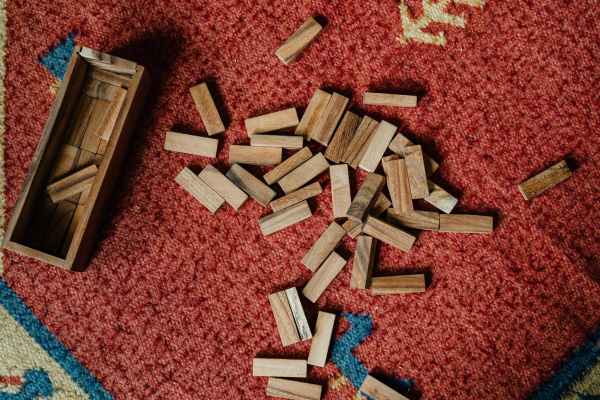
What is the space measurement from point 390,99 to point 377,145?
9 cm

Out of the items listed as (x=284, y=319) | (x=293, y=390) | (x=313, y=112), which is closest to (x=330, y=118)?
(x=313, y=112)

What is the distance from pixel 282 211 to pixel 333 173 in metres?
0.12

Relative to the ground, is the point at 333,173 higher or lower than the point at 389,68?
lower

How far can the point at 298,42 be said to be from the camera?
95 cm

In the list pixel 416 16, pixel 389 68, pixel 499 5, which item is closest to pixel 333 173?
pixel 389 68

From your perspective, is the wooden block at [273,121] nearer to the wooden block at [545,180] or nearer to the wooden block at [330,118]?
the wooden block at [330,118]

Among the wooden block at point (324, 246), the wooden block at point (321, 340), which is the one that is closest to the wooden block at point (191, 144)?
the wooden block at point (324, 246)

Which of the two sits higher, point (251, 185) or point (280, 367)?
point (251, 185)

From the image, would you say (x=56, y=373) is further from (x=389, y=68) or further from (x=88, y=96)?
(x=389, y=68)

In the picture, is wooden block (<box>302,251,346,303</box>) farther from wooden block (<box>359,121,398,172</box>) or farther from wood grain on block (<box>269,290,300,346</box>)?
wooden block (<box>359,121,398,172</box>)

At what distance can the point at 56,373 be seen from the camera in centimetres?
101

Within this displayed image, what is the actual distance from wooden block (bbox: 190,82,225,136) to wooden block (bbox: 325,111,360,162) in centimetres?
20

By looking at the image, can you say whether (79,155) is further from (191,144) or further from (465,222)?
(465,222)

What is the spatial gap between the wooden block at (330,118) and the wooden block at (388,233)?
17 cm
